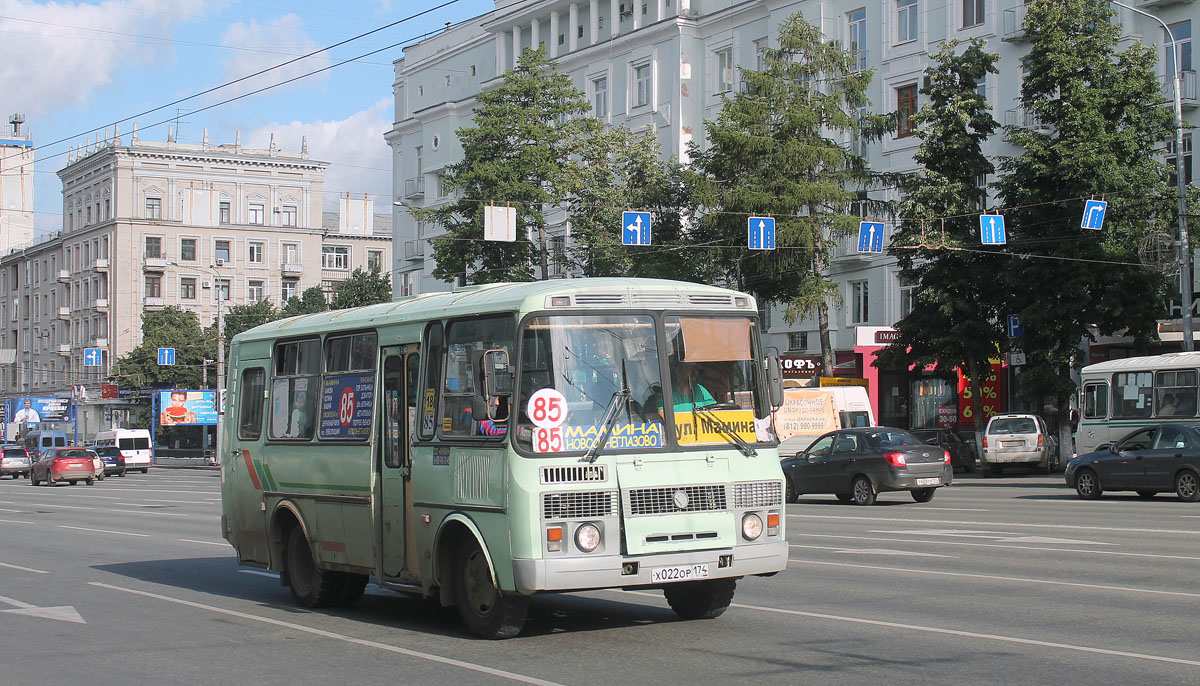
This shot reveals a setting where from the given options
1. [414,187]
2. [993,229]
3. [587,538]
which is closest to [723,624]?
[587,538]

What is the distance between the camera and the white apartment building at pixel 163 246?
109 metres

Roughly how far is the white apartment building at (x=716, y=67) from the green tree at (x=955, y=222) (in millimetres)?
2222

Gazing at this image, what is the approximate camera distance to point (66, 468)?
2030 inches

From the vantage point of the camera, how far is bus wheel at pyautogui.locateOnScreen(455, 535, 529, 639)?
10070 millimetres

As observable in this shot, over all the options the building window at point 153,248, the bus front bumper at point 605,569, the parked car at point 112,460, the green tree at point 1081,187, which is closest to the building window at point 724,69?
the green tree at point 1081,187

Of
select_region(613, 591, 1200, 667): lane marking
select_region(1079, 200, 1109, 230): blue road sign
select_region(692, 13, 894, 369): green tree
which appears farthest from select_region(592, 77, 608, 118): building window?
select_region(613, 591, 1200, 667): lane marking

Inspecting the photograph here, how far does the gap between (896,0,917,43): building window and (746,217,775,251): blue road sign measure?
650 inches

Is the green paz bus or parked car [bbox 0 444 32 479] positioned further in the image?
parked car [bbox 0 444 32 479]

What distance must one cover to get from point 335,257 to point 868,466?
100 meters

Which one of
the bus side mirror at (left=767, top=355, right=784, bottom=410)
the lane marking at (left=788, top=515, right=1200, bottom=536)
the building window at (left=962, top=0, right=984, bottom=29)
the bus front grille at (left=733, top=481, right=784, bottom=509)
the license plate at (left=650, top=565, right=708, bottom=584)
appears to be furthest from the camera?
the building window at (left=962, top=0, right=984, bottom=29)

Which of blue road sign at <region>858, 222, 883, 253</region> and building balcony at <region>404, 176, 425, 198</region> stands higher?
building balcony at <region>404, 176, 425, 198</region>

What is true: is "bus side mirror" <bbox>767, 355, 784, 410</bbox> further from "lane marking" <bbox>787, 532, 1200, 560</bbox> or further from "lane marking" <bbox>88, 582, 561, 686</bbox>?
"lane marking" <bbox>787, 532, 1200, 560</bbox>

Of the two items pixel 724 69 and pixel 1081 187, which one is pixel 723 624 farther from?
pixel 724 69

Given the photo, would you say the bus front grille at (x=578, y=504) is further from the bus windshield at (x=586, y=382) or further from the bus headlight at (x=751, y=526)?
the bus headlight at (x=751, y=526)
